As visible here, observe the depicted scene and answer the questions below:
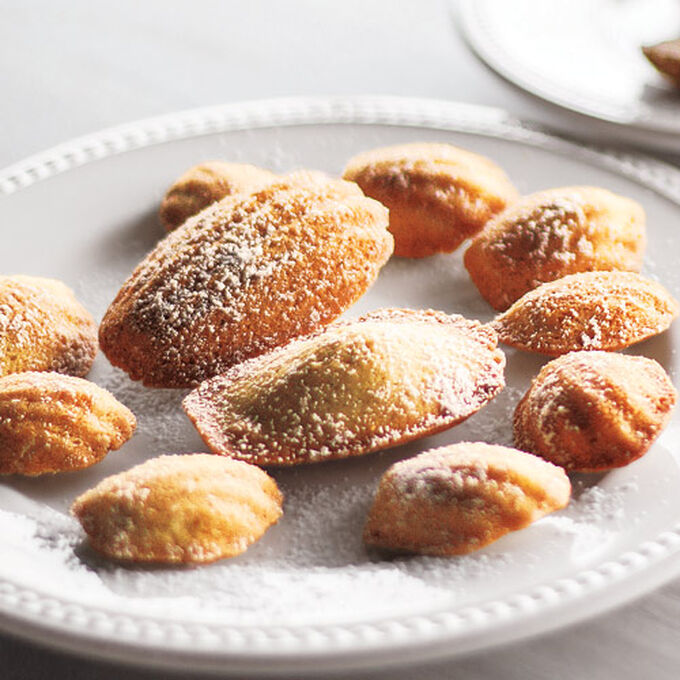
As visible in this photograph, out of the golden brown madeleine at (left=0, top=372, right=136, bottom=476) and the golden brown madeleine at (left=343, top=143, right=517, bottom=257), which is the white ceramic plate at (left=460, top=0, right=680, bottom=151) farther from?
the golden brown madeleine at (left=0, top=372, right=136, bottom=476)

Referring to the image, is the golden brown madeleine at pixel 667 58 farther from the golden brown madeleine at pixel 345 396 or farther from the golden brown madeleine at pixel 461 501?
the golden brown madeleine at pixel 461 501

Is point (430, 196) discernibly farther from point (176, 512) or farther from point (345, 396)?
point (176, 512)

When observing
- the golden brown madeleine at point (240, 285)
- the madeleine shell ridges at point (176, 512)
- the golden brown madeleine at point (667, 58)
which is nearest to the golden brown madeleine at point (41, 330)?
the golden brown madeleine at point (240, 285)

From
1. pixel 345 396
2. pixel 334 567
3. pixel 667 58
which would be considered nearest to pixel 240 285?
pixel 345 396

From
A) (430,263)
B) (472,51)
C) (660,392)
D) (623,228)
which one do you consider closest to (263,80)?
(472,51)

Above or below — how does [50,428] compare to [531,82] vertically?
below

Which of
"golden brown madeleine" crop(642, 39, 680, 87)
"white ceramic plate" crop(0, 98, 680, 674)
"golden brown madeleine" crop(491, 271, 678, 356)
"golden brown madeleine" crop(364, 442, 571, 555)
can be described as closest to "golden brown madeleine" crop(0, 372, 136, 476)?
"white ceramic plate" crop(0, 98, 680, 674)
